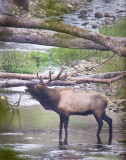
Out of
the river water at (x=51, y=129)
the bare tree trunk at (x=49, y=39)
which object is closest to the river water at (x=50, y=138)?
the river water at (x=51, y=129)

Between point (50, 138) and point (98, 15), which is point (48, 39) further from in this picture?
point (50, 138)

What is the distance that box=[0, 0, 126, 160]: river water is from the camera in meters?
4.20

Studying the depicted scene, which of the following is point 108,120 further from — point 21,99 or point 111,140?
point 21,99

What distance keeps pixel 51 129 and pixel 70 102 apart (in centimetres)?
33

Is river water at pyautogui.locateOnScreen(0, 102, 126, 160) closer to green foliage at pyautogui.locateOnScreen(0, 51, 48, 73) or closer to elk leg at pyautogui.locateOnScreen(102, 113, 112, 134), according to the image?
elk leg at pyautogui.locateOnScreen(102, 113, 112, 134)

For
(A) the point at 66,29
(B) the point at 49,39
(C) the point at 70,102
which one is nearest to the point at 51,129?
→ (C) the point at 70,102

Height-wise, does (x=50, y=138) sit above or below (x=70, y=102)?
below

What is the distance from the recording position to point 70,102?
4324 millimetres

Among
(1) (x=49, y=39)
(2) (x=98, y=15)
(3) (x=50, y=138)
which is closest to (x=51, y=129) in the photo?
(3) (x=50, y=138)

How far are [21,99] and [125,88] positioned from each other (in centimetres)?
105

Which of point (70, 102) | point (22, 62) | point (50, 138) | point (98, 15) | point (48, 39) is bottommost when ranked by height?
point (50, 138)

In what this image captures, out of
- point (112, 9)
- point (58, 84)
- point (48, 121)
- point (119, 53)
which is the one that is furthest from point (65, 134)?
point (112, 9)

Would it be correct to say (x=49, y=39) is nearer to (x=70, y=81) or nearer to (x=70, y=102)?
(x=70, y=81)

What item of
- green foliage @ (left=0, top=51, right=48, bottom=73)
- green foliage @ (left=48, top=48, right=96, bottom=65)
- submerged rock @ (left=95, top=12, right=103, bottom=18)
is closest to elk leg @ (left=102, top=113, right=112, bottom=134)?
green foliage @ (left=48, top=48, right=96, bottom=65)
